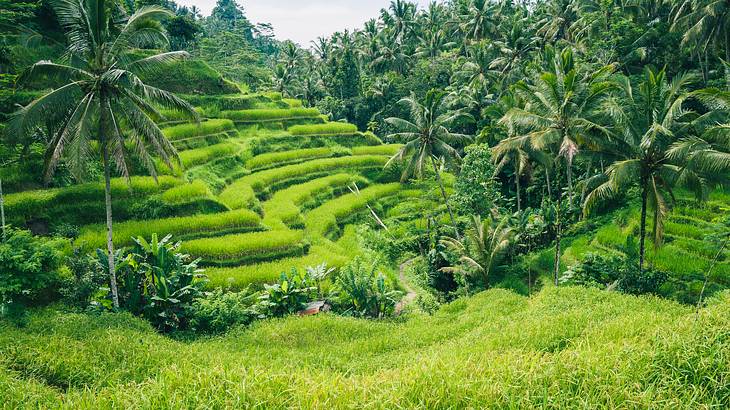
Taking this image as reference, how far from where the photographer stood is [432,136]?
19.6m

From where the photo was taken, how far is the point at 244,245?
16.0 metres

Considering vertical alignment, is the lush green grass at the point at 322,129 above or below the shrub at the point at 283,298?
above

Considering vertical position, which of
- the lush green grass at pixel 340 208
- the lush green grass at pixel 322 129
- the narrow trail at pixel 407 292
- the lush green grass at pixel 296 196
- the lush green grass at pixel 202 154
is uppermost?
the lush green grass at pixel 322 129

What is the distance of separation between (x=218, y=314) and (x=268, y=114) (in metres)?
21.1

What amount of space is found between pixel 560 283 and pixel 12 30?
85.5 ft

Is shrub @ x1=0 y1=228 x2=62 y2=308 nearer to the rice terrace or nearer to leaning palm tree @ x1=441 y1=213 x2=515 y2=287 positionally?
the rice terrace

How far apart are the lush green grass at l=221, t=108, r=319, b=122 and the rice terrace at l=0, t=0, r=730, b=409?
0.49 ft

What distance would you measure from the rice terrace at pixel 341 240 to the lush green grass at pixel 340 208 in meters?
0.25

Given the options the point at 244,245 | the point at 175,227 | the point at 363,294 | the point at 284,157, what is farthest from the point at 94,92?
the point at 284,157

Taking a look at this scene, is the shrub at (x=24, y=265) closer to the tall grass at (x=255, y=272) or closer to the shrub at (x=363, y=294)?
the tall grass at (x=255, y=272)

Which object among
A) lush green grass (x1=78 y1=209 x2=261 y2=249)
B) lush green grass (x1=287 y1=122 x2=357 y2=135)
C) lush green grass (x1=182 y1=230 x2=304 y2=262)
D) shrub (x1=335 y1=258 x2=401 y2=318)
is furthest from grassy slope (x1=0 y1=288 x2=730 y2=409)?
lush green grass (x1=287 y1=122 x2=357 y2=135)

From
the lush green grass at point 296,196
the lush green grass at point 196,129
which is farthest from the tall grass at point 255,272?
the lush green grass at point 196,129

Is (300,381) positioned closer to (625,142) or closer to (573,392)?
(573,392)

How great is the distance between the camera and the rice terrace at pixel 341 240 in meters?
5.05
